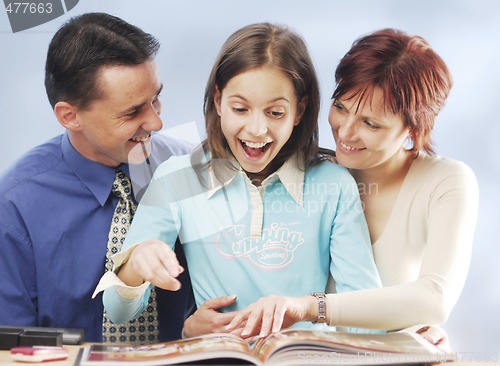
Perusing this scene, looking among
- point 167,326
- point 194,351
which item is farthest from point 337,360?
point 167,326

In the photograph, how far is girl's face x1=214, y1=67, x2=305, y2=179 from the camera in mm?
1638

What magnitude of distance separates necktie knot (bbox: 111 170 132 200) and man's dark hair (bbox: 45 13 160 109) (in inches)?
8.1

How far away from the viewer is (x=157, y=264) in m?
1.43

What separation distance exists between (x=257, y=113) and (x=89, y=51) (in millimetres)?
484

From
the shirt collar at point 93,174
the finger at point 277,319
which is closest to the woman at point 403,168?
the finger at point 277,319

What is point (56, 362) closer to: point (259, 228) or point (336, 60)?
point (259, 228)

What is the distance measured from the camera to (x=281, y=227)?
67.2 inches

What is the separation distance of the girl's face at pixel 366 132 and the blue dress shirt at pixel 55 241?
0.51 m

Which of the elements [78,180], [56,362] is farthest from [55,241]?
[56,362]

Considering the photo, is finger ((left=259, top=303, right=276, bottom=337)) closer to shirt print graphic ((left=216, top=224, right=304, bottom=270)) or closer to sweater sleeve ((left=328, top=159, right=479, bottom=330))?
sweater sleeve ((left=328, top=159, right=479, bottom=330))

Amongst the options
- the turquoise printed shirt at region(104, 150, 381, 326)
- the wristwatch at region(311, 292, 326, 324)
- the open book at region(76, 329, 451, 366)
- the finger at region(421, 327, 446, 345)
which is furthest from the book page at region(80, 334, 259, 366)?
the finger at region(421, 327, 446, 345)

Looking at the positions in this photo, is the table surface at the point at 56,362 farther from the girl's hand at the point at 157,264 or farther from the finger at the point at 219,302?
the finger at the point at 219,302

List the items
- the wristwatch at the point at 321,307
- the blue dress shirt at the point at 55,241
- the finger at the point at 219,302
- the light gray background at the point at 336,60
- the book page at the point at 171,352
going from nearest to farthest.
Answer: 1. the book page at the point at 171,352
2. the wristwatch at the point at 321,307
3. the finger at the point at 219,302
4. the blue dress shirt at the point at 55,241
5. the light gray background at the point at 336,60

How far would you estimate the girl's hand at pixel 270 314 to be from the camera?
4.63 ft
